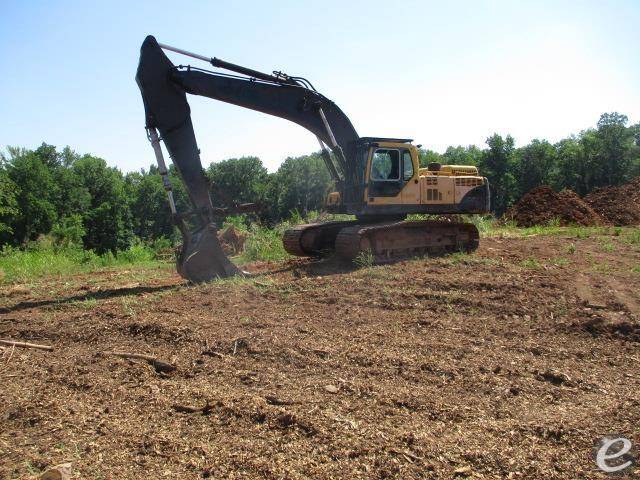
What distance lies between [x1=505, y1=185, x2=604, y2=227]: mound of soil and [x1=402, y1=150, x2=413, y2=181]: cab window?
11826 millimetres

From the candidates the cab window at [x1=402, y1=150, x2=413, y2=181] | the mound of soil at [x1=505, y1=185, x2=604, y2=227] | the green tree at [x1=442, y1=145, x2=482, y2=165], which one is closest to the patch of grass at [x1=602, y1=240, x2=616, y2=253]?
the cab window at [x1=402, y1=150, x2=413, y2=181]

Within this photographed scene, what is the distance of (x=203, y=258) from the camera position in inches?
401

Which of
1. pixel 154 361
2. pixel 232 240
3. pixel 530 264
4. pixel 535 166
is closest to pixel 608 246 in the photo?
pixel 530 264

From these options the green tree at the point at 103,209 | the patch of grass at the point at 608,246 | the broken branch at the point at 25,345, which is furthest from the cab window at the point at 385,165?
the green tree at the point at 103,209

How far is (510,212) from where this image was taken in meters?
23.5

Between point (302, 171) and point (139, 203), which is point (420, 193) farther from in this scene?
point (139, 203)

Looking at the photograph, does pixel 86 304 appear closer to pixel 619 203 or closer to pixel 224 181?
pixel 619 203

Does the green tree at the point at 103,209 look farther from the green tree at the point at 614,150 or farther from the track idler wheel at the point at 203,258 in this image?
the track idler wheel at the point at 203,258

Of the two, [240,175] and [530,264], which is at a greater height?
[240,175]

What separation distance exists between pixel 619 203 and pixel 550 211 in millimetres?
4401

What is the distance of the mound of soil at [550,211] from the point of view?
22.0 m

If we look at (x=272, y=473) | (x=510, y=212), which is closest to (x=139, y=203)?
(x=510, y=212)

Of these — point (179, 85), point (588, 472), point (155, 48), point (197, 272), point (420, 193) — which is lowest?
point (588, 472)

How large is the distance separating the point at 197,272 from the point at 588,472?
783 cm
